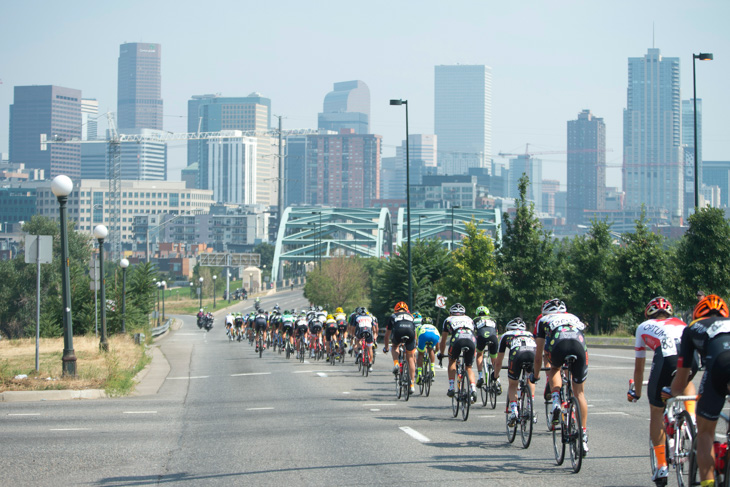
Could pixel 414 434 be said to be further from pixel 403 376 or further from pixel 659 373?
pixel 403 376

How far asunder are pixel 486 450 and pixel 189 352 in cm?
3083

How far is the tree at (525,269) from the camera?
4012cm

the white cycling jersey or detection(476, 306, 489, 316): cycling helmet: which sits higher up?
the white cycling jersey

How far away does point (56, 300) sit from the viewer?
45.3 meters

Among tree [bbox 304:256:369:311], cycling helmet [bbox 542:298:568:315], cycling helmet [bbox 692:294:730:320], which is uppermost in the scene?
cycling helmet [bbox 692:294:730:320]

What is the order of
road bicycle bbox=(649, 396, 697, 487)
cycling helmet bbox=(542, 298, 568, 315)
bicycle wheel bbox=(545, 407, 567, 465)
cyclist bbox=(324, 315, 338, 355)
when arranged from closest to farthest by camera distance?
road bicycle bbox=(649, 396, 697, 487) < bicycle wheel bbox=(545, 407, 567, 465) < cycling helmet bbox=(542, 298, 568, 315) < cyclist bbox=(324, 315, 338, 355)

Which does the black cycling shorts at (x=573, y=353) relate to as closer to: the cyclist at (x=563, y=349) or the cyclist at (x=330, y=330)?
the cyclist at (x=563, y=349)

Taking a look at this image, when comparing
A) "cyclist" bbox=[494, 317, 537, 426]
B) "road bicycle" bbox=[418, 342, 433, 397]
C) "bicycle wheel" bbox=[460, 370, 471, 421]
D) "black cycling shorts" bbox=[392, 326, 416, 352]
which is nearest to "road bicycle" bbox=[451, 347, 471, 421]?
"bicycle wheel" bbox=[460, 370, 471, 421]

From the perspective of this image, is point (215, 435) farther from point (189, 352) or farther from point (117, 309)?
point (117, 309)

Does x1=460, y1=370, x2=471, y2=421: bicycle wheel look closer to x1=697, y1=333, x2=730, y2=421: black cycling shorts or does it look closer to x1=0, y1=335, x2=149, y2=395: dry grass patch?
x1=697, y1=333, x2=730, y2=421: black cycling shorts

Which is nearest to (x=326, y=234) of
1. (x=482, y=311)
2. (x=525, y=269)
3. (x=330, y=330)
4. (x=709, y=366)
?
(x=525, y=269)

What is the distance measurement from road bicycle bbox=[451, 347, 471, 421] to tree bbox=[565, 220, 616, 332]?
2914cm

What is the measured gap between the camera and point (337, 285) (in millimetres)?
87812

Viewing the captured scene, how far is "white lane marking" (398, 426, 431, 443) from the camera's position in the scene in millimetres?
11892
